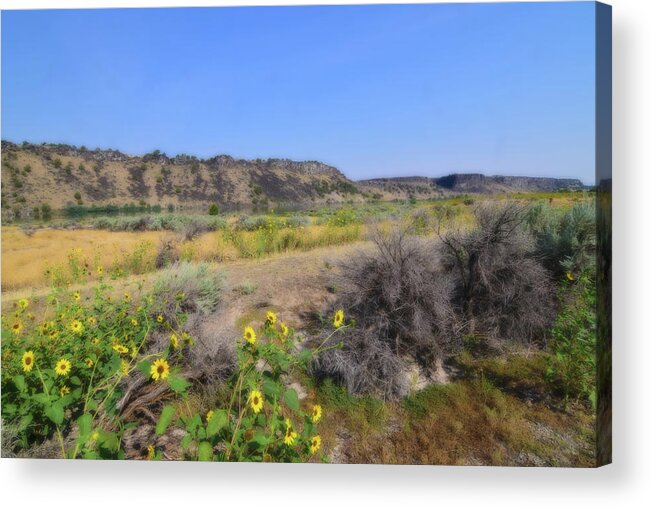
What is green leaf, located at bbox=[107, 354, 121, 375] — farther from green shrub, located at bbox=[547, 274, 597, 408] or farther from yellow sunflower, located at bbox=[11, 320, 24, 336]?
green shrub, located at bbox=[547, 274, 597, 408]

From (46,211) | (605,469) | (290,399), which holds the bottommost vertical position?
(605,469)

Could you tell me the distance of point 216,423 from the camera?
2.06 metres

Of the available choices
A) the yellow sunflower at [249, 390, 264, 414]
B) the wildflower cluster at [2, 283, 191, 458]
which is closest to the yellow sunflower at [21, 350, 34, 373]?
the wildflower cluster at [2, 283, 191, 458]

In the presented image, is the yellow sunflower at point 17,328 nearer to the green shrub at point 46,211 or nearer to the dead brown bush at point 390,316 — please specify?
the green shrub at point 46,211

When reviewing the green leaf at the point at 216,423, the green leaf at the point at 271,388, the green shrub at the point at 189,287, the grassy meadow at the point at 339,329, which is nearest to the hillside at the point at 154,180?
the grassy meadow at the point at 339,329

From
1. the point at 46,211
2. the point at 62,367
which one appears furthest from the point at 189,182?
the point at 62,367

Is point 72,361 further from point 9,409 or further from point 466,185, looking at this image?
point 466,185

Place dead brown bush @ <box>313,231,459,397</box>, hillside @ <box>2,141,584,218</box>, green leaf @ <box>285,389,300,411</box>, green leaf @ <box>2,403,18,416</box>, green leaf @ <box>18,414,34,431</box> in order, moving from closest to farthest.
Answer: green leaf @ <box>285,389,300,411</box> → green leaf @ <box>18,414,34,431</box> → green leaf @ <box>2,403,18,416</box> → dead brown bush @ <box>313,231,459,397</box> → hillside @ <box>2,141,584,218</box>

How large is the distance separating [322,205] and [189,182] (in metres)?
1.06

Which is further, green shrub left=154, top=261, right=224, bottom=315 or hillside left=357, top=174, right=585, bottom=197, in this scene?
green shrub left=154, top=261, right=224, bottom=315

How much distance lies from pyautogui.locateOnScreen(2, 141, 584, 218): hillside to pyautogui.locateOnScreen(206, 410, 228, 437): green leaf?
1987mm

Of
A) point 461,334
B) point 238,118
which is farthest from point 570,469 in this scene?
point 238,118

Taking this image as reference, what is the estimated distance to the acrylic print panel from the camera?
9.84 ft

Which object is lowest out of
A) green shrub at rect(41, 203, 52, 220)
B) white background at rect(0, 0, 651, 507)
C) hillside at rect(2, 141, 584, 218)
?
white background at rect(0, 0, 651, 507)
